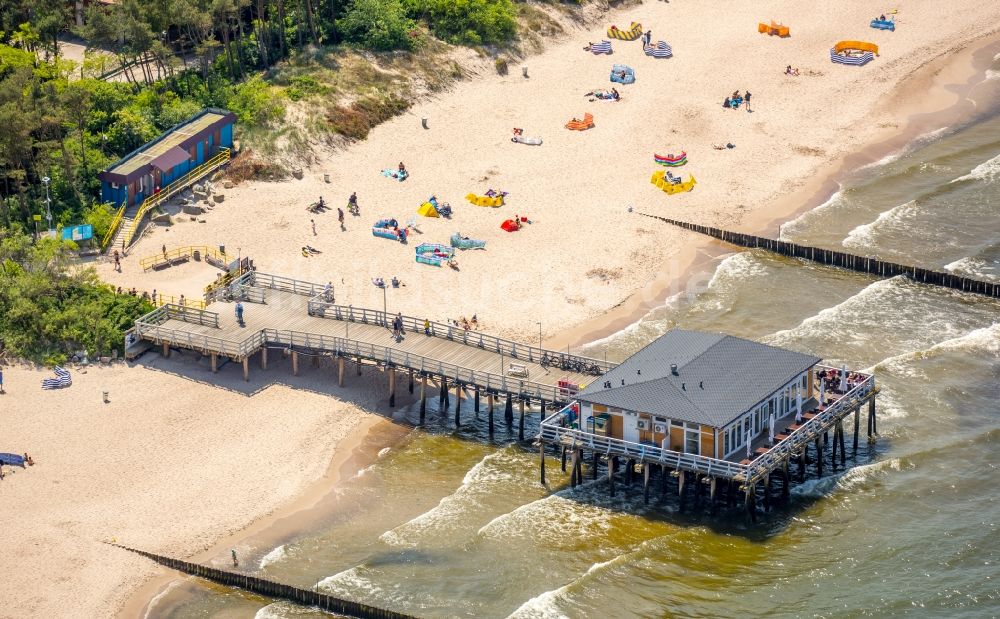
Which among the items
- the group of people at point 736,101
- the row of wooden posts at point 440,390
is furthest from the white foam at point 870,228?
the row of wooden posts at point 440,390

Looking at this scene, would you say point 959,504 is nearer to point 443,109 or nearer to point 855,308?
point 855,308

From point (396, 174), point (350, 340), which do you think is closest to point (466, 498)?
point (350, 340)

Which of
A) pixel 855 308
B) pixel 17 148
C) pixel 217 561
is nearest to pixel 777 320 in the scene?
pixel 855 308

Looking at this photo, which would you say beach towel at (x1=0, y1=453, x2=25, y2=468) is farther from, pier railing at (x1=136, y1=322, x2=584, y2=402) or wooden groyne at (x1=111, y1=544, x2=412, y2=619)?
pier railing at (x1=136, y1=322, x2=584, y2=402)

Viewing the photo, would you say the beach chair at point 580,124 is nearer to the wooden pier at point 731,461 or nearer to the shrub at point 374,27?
the shrub at point 374,27

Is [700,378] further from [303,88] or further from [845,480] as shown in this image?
[303,88]

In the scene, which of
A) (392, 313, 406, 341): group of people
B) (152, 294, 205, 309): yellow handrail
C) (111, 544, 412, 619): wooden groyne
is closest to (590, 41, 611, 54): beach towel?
(392, 313, 406, 341): group of people
